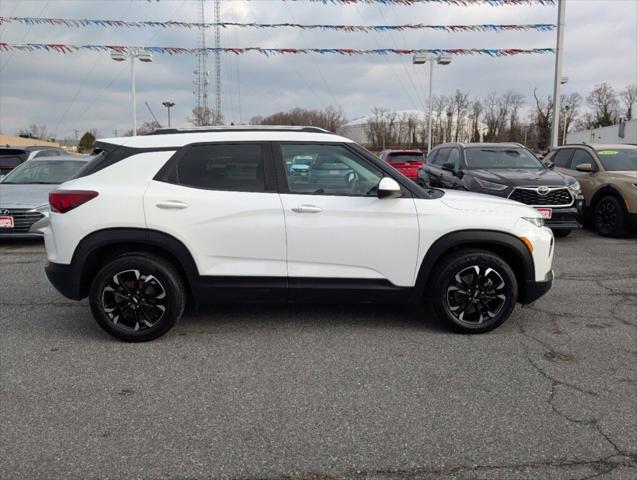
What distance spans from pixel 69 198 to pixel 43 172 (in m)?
6.95

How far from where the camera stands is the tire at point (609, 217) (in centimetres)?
971

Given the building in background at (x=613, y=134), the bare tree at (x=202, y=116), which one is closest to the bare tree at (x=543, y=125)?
the building in background at (x=613, y=134)

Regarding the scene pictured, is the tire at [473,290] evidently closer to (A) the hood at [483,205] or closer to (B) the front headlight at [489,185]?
(A) the hood at [483,205]

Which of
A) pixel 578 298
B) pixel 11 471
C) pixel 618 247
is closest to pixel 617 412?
pixel 578 298

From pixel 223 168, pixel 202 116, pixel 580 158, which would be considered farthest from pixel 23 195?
pixel 202 116

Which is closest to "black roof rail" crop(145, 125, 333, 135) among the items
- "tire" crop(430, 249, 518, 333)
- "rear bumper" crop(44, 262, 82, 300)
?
"rear bumper" crop(44, 262, 82, 300)

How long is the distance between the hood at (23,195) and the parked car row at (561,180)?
24.2ft

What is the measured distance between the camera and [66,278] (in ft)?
14.6

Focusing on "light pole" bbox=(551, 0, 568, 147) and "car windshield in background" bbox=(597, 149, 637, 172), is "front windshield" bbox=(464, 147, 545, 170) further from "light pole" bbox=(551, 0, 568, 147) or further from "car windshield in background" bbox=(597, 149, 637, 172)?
"light pole" bbox=(551, 0, 568, 147)

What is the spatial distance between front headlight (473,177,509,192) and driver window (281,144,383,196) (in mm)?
5066

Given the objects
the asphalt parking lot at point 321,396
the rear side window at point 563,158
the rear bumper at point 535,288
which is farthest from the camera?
the rear side window at point 563,158

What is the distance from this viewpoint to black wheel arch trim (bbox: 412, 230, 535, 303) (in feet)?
14.8

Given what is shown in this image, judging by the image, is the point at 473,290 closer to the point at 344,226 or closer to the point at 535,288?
the point at 535,288

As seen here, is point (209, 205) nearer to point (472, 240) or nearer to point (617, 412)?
point (472, 240)
